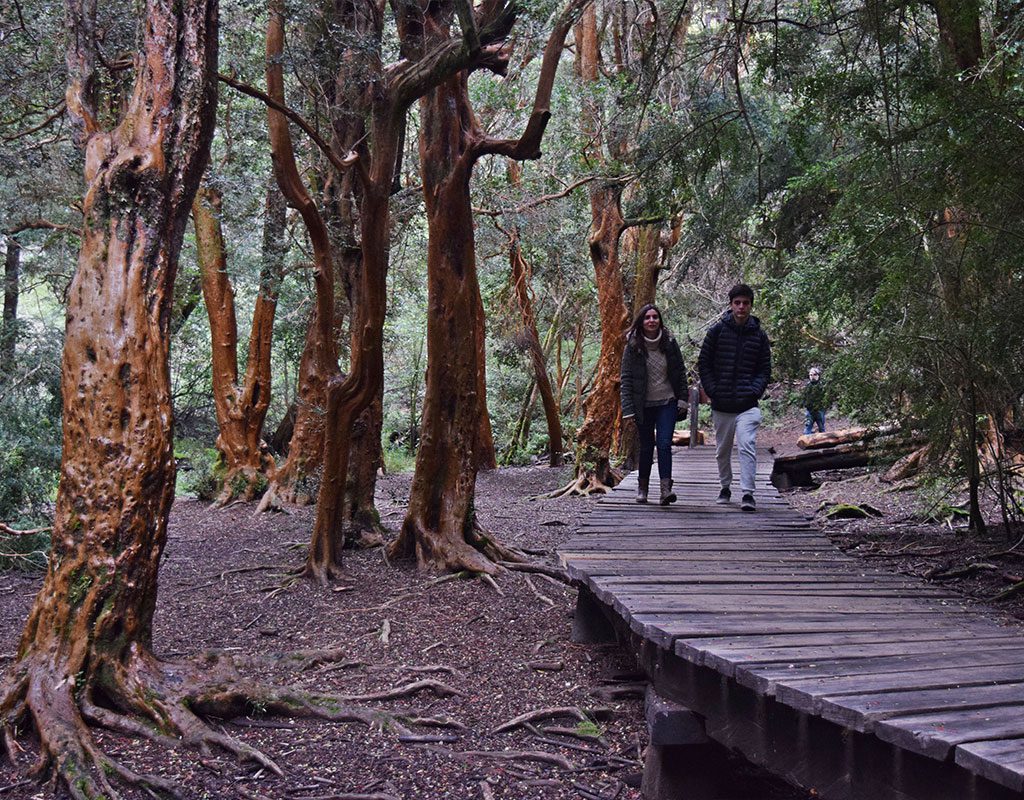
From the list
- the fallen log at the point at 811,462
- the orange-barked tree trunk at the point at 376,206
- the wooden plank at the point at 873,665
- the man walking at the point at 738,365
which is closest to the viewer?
the wooden plank at the point at 873,665

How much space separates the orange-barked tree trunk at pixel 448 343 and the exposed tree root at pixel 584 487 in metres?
7.35

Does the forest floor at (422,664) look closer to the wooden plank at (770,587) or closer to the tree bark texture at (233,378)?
the wooden plank at (770,587)

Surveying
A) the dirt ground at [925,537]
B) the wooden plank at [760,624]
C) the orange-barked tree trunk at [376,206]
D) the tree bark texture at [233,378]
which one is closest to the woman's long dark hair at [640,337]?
the orange-barked tree trunk at [376,206]

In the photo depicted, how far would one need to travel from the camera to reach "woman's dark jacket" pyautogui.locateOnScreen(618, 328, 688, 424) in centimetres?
817

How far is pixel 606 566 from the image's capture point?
5.84 meters

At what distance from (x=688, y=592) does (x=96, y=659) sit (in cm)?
325

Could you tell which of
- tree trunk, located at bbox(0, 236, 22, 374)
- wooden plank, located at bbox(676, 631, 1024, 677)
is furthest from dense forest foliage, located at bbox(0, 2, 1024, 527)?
wooden plank, located at bbox(676, 631, 1024, 677)

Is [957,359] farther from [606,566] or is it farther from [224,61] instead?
[224,61]

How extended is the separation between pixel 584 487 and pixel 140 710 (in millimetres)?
12320

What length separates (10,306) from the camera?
1316 centimetres

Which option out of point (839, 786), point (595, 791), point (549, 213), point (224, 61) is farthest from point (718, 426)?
point (549, 213)

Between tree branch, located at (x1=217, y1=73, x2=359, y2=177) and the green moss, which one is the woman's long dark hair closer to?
tree branch, located at (x1=217, y1=73, x2=359, y2=177)

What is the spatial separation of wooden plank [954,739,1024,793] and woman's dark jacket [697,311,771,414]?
5.44 metres

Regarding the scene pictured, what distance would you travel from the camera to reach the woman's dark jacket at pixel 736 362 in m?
7.88
